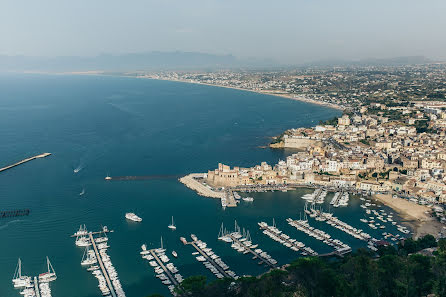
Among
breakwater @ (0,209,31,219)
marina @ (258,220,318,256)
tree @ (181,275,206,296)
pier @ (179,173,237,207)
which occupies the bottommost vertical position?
marina @ (258,220,318,256)

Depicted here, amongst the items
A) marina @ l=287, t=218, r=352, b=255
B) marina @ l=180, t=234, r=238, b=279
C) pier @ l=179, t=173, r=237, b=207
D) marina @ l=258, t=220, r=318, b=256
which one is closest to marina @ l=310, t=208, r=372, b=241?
marina @ l=287, t=218, r=352, b=255

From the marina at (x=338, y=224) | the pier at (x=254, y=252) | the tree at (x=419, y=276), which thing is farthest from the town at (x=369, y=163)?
the tree at (x=419, y=276)

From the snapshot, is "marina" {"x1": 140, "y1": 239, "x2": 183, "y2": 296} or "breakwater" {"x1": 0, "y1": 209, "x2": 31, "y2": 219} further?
"breakwater" {"x1": 0, "y1": 209, "x2": 31, "y2": 219}

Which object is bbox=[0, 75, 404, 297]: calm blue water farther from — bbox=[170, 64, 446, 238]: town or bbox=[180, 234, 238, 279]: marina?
bbox=[170, 64, 446, 238]: town

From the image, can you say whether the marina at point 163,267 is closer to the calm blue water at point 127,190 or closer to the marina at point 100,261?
the calm blue water at point 127,190

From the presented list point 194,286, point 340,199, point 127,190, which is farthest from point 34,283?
point 340,199
